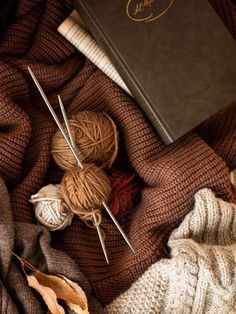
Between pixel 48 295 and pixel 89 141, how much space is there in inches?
9.5

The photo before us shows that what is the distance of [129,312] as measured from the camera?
2.45 feet

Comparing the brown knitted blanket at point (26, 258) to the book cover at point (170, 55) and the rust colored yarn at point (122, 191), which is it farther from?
the book cover at point (170, 55)

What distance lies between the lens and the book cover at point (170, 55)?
771mm

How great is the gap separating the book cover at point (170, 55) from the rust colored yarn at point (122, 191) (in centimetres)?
12

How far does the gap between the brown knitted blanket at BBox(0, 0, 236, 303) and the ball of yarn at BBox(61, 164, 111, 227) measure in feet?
0.22

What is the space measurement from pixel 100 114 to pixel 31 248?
0.24m

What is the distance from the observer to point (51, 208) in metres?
0.77

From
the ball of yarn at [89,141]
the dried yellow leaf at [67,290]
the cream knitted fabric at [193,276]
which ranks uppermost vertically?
the ball of yarn at [89,141]

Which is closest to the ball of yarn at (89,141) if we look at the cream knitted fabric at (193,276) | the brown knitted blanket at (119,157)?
the brown knitted blanket at (119,157)

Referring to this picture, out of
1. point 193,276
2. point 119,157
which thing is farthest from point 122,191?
point 193,276

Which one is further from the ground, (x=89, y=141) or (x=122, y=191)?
(x=89, y=141)

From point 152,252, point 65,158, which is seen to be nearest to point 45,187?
point 65,158

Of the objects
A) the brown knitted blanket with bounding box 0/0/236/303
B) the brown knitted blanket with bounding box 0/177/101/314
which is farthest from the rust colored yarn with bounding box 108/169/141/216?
the brown knitted blanket with bounding box 0/177/101/314

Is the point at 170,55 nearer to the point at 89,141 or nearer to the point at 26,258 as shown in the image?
the point at 89,141
